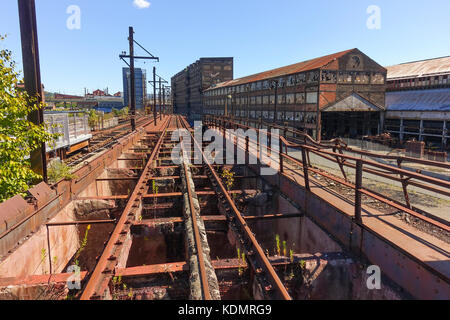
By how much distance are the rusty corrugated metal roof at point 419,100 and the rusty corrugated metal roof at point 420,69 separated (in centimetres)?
199

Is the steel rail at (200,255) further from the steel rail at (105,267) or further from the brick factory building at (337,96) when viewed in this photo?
the brick factory building at (337,96)

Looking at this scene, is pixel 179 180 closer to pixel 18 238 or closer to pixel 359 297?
pixel 18 238

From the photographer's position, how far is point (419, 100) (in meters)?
26.4

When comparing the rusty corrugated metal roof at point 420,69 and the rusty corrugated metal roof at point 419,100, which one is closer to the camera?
the rusty corrugated metal roof at point 419,100

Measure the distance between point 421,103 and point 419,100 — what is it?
2.30 feet

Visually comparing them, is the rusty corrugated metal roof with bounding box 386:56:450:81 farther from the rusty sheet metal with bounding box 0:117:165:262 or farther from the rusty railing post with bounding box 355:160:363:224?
the rusty sheet metal with bounding box 0:117:165:262

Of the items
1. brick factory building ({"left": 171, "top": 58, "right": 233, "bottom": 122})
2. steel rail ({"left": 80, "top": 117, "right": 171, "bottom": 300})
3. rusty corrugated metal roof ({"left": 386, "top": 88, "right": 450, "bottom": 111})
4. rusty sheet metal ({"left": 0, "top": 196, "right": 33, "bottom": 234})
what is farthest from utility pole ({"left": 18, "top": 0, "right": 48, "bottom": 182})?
brick factory building ({"left": 171, "top": 58, "right": 233, "bottom": 122})

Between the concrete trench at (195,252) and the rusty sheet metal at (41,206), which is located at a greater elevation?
the rusty sheet metal at (41,206)

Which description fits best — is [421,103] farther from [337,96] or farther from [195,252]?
[195,252]

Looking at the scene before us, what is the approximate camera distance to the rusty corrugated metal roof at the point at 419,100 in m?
23.9

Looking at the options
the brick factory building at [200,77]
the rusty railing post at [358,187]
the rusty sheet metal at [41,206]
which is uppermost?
the brick factory building at [200,77]

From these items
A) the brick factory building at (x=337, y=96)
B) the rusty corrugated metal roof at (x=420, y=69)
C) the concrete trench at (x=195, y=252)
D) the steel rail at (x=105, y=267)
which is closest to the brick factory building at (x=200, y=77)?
the brick factory building at (x=337, y=96)

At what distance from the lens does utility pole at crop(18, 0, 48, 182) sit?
5699 mm

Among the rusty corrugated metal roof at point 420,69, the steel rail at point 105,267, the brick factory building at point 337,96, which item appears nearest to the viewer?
the steel rail at point 105,267
